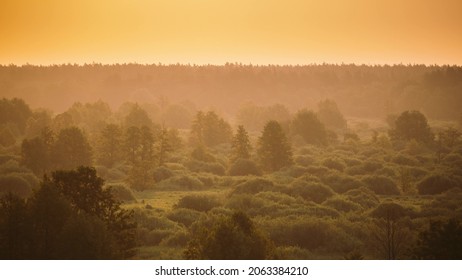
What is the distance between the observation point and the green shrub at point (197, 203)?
61281mm

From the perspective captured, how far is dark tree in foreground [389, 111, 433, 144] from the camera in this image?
4938 inches

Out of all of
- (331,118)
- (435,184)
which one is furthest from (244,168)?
(331,118)

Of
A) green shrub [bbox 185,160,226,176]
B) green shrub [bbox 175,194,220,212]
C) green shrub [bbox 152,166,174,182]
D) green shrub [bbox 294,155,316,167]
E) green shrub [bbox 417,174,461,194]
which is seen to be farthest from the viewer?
green shrub [bbox 294,155,316,167]

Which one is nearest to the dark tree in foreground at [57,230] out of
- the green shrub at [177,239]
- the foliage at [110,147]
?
the green shrub at [177,239]

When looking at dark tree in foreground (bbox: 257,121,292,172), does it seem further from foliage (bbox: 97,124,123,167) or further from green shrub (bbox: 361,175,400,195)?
foliage (bbox: 97,124,123,167)

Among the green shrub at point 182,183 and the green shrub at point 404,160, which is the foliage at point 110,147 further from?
the green shrub at point 404,160

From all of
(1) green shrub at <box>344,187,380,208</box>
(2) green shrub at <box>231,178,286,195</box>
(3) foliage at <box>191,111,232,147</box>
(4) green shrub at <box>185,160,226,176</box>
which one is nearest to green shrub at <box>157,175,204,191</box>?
(2) green shrub at <box>231,178,286,195</box>

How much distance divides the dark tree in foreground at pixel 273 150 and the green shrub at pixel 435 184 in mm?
24705

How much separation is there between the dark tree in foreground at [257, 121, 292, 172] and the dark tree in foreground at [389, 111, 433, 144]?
4185 cm

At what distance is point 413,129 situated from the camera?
414ft

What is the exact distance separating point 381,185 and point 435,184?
6.65 metres
